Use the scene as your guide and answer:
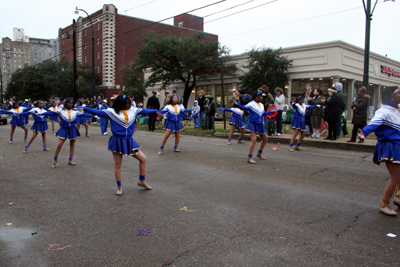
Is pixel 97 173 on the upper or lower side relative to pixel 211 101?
lower

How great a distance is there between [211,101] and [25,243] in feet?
41.7

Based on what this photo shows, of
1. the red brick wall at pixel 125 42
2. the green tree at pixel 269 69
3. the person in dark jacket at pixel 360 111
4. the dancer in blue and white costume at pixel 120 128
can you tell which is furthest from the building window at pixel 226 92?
the dancer in blue and white costume at pixel 120 128

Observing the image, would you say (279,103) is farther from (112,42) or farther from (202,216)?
(112,42)

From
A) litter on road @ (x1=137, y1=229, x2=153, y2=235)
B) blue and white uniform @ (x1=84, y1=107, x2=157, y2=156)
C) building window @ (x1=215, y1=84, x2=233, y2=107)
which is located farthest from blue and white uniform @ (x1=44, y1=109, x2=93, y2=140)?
building window @ (x1=215, y1=84, x2=233, y2=107)

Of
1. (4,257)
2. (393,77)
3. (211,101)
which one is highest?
(393,77)

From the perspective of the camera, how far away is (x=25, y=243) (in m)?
3.52

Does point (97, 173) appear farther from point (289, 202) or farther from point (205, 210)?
point (289, 202)

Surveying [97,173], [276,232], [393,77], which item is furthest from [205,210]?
[393,77]

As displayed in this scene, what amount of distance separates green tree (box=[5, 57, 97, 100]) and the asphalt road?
161 feet

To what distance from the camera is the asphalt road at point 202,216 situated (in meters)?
3.16

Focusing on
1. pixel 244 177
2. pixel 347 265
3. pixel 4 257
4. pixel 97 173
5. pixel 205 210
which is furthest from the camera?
A: pixel 97 173

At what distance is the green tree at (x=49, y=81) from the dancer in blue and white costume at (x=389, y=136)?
5245cm

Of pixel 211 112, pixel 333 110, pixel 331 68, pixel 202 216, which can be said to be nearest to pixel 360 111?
pixel 333 110

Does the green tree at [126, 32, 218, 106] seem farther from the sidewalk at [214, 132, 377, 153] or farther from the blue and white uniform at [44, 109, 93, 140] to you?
the blue and white uniform at [44, 109, 93, 140]
